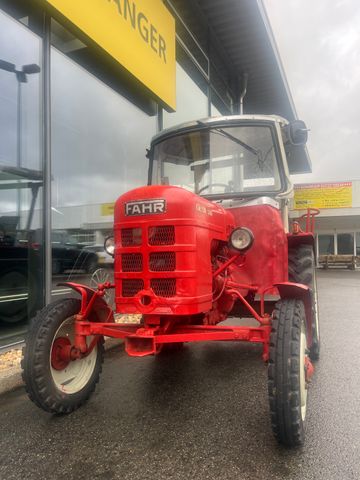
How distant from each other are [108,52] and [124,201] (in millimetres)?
3824

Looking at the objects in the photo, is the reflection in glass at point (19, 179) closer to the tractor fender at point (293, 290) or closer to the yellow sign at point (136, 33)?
the yellow sign at point (136, 33)

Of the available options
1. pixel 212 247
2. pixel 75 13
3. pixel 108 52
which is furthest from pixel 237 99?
pixel 212 247

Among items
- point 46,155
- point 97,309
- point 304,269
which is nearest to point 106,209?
point 46,155

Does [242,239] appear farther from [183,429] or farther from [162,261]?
[183,429]

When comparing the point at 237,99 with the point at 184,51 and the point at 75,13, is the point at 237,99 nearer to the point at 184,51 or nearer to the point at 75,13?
the point at 184,51

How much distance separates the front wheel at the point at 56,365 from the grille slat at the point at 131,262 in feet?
2.08

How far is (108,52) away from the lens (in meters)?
5.93

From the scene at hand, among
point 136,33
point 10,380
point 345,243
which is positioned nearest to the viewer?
point 10,380

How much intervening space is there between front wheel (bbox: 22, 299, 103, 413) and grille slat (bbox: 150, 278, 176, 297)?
32.8 inches

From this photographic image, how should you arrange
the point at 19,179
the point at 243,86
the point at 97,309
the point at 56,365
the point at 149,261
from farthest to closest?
the point at 243,86 → the point at 19,179 → the point at 97,309 → the point at 56,365 → the point at 149,261

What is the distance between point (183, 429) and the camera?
9.47 feet

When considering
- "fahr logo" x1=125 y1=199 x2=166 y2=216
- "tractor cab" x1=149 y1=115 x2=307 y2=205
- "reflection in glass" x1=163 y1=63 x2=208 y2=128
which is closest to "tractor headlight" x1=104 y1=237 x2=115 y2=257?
"fahr logo" x1=125 y1=199 x2=166 y2=216

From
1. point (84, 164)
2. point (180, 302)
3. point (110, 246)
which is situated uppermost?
point (84, 164)

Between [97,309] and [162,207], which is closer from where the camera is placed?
[162,207]
